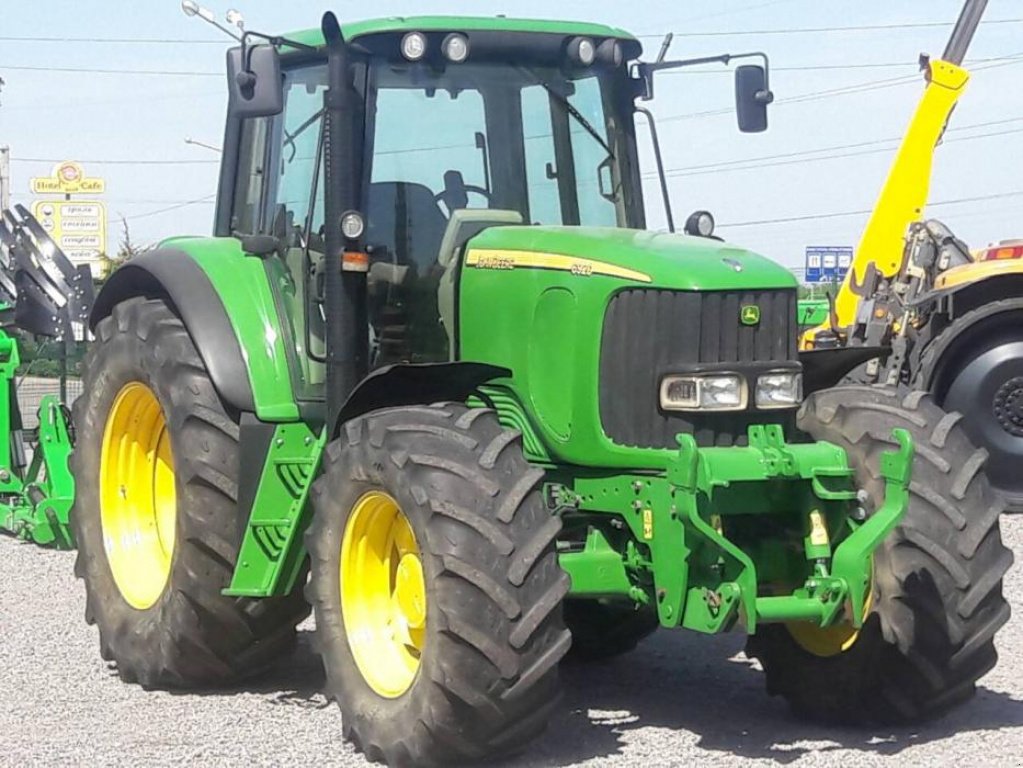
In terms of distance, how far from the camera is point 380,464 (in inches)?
236

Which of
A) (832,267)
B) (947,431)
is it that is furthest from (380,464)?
(832,267)

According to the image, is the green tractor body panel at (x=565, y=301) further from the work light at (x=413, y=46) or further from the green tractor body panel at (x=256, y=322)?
the green tractor body panel at (x=256, y=322)

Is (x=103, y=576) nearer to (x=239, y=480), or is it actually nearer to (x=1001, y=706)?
(x=239, y=480)

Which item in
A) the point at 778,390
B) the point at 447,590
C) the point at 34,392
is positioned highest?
the point at 778,390

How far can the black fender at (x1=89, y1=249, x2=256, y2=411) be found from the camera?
7.11m

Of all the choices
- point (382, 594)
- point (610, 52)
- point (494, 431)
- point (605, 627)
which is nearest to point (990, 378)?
point (605, 627)

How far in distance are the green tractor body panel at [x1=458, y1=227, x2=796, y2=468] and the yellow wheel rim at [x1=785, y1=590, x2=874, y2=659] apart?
1.00m

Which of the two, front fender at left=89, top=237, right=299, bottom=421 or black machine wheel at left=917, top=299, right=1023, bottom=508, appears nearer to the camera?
front fender at left=89, top=237, right=299, bottom=421

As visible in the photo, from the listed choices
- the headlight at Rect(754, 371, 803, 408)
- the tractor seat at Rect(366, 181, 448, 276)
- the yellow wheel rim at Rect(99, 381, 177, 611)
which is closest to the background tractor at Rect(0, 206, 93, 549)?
the yellow wheel rim at Rect(99, 381, 177, 611)

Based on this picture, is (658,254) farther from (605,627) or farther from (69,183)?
(69,183)

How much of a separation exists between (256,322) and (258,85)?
1294 millimetres

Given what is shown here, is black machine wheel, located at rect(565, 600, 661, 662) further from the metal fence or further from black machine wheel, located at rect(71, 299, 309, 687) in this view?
the metal fence

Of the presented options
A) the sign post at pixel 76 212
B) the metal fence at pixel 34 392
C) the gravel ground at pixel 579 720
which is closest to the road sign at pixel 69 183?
the sign post at pixel 76 212

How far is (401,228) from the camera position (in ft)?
22.5
